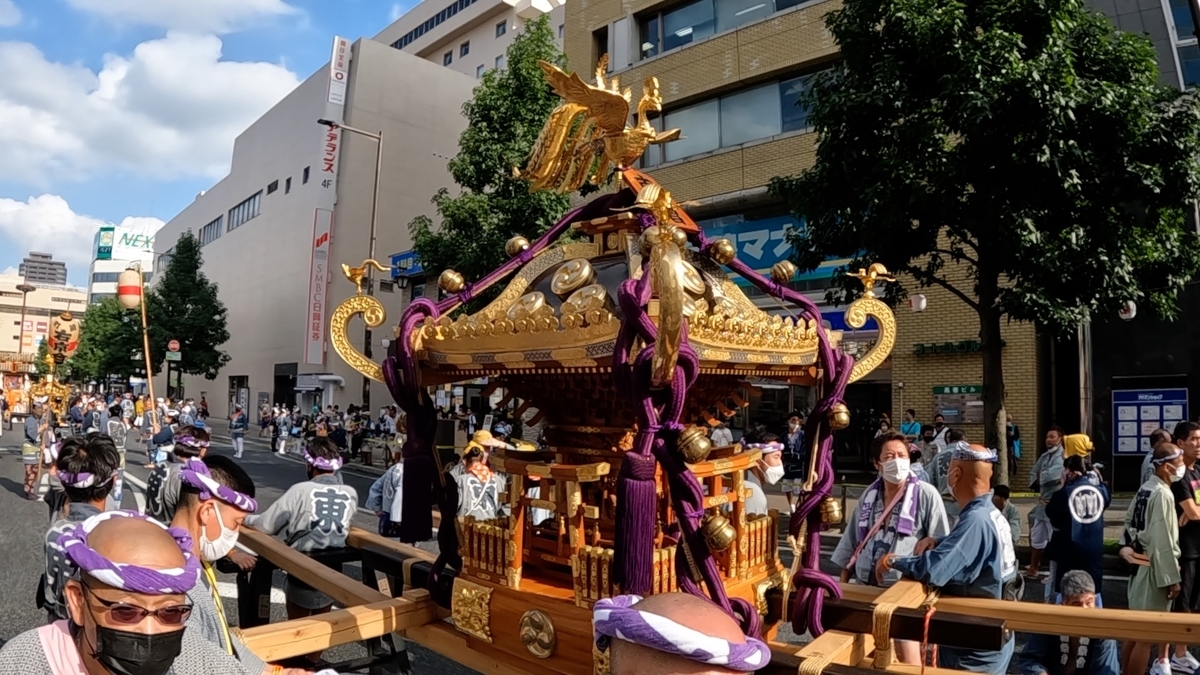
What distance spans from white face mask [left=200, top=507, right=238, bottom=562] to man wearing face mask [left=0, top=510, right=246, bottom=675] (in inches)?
40.0

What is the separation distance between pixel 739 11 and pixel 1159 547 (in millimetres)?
14190

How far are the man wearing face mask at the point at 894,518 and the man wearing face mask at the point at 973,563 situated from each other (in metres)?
0.37

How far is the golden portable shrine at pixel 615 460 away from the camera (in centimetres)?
221

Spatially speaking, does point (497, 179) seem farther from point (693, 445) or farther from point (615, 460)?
point (693, 445)

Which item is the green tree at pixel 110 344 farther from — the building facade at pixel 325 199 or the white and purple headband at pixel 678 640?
the white and purple headband at pixel 678 640

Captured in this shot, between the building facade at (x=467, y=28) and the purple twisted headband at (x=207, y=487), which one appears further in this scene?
the building facade at (x=467, y=28)

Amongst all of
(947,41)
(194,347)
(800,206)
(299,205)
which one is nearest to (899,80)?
(947,41)

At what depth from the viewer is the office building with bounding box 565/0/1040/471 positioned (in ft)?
42.2

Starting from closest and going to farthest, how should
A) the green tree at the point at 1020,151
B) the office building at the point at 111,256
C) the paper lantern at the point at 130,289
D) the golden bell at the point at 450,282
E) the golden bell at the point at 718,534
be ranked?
the golden bell at the point at 718,534 < the golden bell at the point at 450,282 < the green tree at the point at 1020,151 < the paper lantern at the point at 130,289 < the office building at the point at 111,256

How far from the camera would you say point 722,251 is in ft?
8.86

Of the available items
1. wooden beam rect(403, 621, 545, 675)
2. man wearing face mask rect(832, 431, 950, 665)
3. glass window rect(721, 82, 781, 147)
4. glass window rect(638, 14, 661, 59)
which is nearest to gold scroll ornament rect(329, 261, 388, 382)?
wooden beam rect(403, 621, 545, 675)

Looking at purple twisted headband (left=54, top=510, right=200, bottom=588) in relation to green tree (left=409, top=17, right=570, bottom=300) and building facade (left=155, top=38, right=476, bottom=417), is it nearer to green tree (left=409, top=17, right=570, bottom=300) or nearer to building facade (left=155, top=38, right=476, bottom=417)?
green tree (left=409, top=17, right=570, bottom=300)

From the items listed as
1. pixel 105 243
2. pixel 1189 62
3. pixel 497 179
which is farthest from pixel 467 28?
pixel 105 243

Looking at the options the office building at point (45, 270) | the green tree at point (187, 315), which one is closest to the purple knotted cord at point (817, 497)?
the green tree at point (187, 315)
